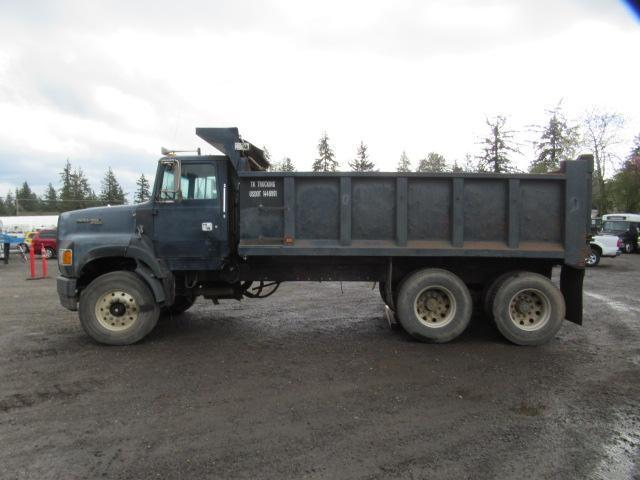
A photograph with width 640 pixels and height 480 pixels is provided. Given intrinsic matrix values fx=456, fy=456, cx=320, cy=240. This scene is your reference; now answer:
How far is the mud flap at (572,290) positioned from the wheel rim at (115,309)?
6.41m

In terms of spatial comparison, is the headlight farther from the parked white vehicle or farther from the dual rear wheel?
the parked white vehicle

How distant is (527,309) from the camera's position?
21.7 ft

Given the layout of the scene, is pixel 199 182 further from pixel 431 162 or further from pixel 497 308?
pixel 431 162

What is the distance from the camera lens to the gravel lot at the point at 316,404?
3340 mm

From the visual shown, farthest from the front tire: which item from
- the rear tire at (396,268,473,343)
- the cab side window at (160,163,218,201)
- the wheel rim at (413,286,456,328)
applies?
the wheel rim at (413,286,456,328)

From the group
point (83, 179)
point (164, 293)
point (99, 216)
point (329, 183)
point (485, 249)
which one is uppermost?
point (83, 179)

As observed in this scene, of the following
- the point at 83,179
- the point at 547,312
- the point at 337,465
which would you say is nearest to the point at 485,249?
the point at 547,312

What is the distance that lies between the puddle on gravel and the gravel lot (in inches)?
0.5

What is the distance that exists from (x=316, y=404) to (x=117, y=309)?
362 centimetres

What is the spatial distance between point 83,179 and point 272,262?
96.0m

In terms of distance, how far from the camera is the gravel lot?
334 cm

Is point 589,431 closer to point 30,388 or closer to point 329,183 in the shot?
point 329,183

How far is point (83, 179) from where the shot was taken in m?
90.3

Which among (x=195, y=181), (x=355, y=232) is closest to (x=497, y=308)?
(x=355, y=232)
